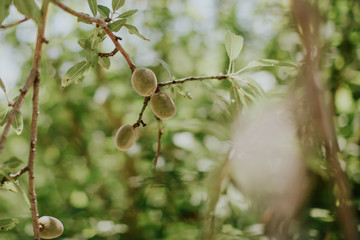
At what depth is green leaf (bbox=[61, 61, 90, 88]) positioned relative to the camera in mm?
742

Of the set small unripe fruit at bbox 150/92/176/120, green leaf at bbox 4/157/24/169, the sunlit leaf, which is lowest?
the sunlit leaf

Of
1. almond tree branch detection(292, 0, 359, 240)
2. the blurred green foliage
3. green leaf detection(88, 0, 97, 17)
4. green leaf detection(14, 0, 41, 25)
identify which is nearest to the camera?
green leaf detection(14, 0, 41, 25)

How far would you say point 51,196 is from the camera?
165 cm

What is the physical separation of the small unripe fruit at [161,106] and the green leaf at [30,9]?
0.29 m

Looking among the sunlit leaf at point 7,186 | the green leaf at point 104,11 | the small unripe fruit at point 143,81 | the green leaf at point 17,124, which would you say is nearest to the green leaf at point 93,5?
the green leaf at point 104,11

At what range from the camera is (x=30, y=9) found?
509mm

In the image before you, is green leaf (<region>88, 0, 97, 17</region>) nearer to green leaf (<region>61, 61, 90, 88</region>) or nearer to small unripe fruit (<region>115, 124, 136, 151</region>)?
green leaf (<region>61, 61, 90, 88</region>)

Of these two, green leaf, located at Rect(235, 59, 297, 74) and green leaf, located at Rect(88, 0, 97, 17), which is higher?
green leaf, located at Rect(88, 0, 97, 17)

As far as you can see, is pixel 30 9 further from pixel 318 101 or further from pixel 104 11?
pixel 318 101

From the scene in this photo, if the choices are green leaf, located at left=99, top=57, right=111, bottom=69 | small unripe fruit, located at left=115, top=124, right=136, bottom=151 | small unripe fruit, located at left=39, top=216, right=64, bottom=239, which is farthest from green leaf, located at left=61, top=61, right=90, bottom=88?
small unripe fruit, located at left=39, top=216, right=64, bottom=239

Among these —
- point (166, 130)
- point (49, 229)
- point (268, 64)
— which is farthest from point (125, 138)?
point (166, 130)

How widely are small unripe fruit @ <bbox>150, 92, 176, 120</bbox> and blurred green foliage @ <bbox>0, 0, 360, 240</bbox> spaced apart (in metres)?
0.30

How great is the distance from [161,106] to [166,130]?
31.8 inches

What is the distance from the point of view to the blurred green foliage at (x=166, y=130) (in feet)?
4.40
